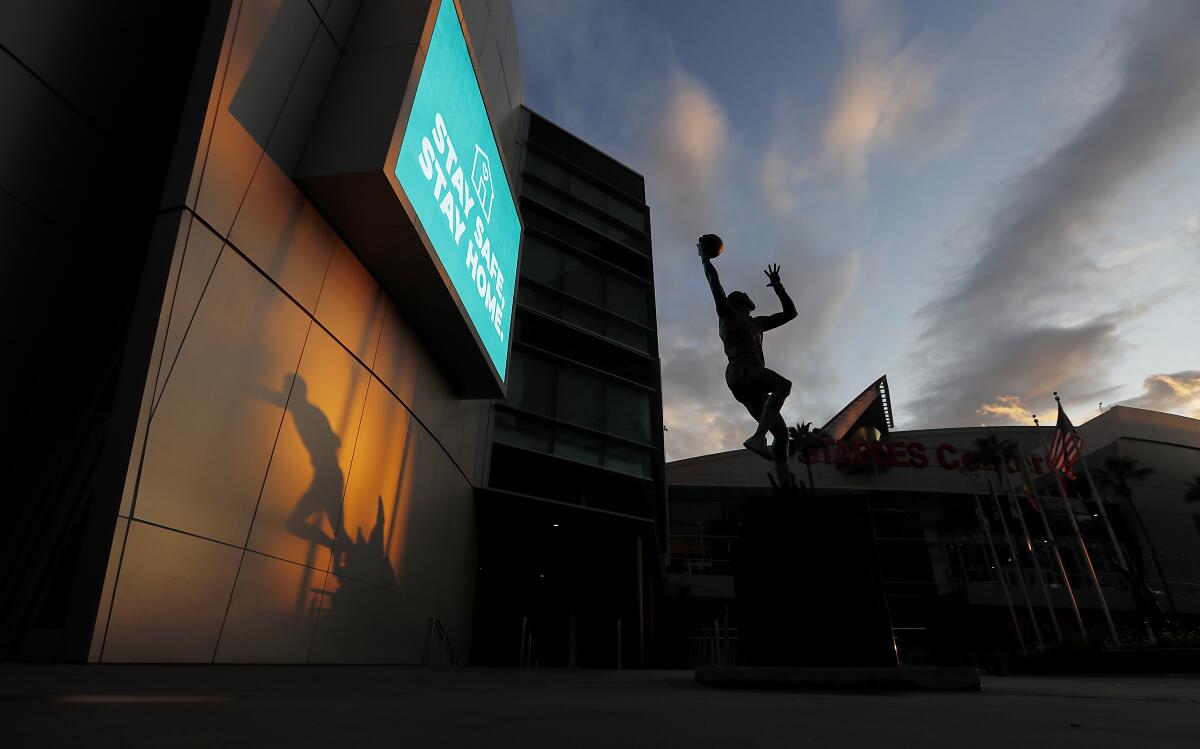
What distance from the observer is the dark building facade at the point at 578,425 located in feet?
50.4

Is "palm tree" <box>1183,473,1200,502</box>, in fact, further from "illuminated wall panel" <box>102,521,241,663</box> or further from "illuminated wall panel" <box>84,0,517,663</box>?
"illuminated wall panel" <box>102,521,241,663</box>

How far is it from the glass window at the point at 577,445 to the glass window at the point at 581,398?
353 mm

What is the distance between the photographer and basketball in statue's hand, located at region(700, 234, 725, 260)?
6.84m

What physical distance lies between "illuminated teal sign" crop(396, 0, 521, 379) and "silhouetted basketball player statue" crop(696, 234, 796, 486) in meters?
3.96

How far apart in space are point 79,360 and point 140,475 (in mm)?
2574

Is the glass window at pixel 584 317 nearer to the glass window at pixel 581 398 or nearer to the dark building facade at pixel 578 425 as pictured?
the dark building facade at pixel 578 425

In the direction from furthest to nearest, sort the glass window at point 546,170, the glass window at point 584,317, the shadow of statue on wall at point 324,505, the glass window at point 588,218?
1. the glass window at point 588,218
2. the glass window at point 546,170
3. the glass window at point 584,317
4. the shadow of statue on wall at point 324,505

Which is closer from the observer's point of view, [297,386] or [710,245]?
[297,386]

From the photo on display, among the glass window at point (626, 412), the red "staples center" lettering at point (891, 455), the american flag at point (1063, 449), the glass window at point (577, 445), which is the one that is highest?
the red "staples center" lettering at point (891, 455)

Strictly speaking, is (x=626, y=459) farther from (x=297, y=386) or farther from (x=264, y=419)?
(x=264, y=419)

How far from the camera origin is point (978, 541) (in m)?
34.9

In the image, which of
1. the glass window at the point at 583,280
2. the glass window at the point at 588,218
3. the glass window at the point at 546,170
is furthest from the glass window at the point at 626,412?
the glass window at the point at 546,170

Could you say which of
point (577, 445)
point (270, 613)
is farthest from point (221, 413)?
point (577, 445)

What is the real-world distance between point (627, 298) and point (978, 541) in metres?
30.5
